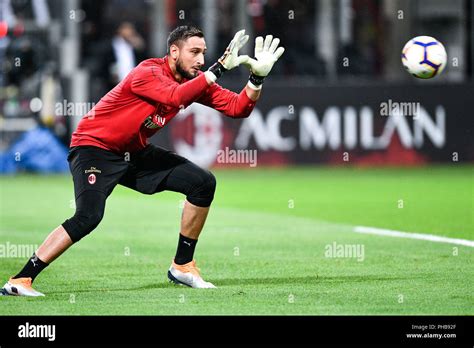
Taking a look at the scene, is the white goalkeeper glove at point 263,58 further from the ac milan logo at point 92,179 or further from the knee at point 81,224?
the knee at point 81,224

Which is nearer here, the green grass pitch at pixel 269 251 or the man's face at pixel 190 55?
the green grass pitch at pixel 269 251

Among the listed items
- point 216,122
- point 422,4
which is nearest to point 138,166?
point 216,122

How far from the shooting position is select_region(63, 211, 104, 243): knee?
10102mm

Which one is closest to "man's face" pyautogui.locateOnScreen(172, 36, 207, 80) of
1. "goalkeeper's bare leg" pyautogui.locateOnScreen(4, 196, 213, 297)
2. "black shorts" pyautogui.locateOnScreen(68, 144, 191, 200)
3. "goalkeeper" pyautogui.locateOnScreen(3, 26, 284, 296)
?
"goalkeeper" pyautogui.locateOnScreen(3, 26, 284, 296)

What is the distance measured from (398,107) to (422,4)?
15258 mm

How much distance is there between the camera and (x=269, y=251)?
1332cm

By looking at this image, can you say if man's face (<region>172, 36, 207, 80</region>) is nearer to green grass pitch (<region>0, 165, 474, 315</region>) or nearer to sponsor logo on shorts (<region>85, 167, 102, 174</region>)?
sponsor logo on shorts (<region>85, 167, 102, 174</region>)

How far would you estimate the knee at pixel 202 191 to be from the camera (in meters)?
10.8

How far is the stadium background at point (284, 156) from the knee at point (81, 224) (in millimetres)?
599

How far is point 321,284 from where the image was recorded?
35.0ft

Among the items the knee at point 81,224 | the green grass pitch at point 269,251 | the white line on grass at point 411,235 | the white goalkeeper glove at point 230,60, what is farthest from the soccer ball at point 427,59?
the knee at point 81,224

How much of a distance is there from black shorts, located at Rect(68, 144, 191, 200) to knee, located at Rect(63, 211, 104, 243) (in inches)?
8.7

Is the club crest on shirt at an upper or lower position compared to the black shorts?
upper
